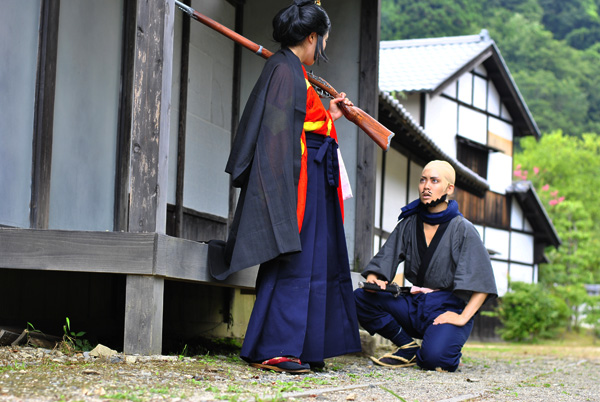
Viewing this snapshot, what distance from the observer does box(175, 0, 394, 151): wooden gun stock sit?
483 centimetres

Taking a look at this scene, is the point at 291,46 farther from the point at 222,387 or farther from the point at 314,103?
the point at 222,387

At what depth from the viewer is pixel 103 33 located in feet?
18.6

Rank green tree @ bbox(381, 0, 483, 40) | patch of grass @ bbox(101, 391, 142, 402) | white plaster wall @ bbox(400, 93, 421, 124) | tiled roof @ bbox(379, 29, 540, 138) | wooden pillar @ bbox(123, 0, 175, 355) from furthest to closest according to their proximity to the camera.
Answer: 1. green tree @ bbox(381, 0, 483, 40)
2. tiled roof @ bbox(379, 29, 540, 138)
3. white plaster wall @ bbox(400, 93, 421, 124)
4. wooden pillar @ bbox(123, 0, 175, 355)
5. patch of grass @ bbox(101, 391, 142, 402)

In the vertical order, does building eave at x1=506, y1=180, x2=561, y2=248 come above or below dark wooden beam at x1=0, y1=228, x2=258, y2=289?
above

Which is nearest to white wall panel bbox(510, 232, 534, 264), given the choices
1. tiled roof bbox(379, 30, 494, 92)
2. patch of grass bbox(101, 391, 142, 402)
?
tiled roof bbox(379, 30, 494, 92)

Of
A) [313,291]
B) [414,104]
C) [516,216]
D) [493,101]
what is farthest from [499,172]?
[313,291]

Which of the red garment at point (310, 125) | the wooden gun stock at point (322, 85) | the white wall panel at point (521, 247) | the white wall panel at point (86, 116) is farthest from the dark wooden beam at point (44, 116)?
the white wall panel at point (521, 247)

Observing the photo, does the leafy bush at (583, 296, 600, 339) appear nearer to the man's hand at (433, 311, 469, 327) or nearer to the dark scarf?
the dark scarf

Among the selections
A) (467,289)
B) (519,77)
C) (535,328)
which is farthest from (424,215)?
(519,77)

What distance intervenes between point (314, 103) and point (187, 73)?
2256 mm

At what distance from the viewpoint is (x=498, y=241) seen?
23.0 meters

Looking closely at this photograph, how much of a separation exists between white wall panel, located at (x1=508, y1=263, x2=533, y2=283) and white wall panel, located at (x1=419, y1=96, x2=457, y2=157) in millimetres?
4863

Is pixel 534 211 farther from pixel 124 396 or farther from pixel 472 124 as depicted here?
pixel 124 396

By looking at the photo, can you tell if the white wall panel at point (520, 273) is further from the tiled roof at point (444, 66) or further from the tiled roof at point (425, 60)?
the tiled roof at point (425, 60)
